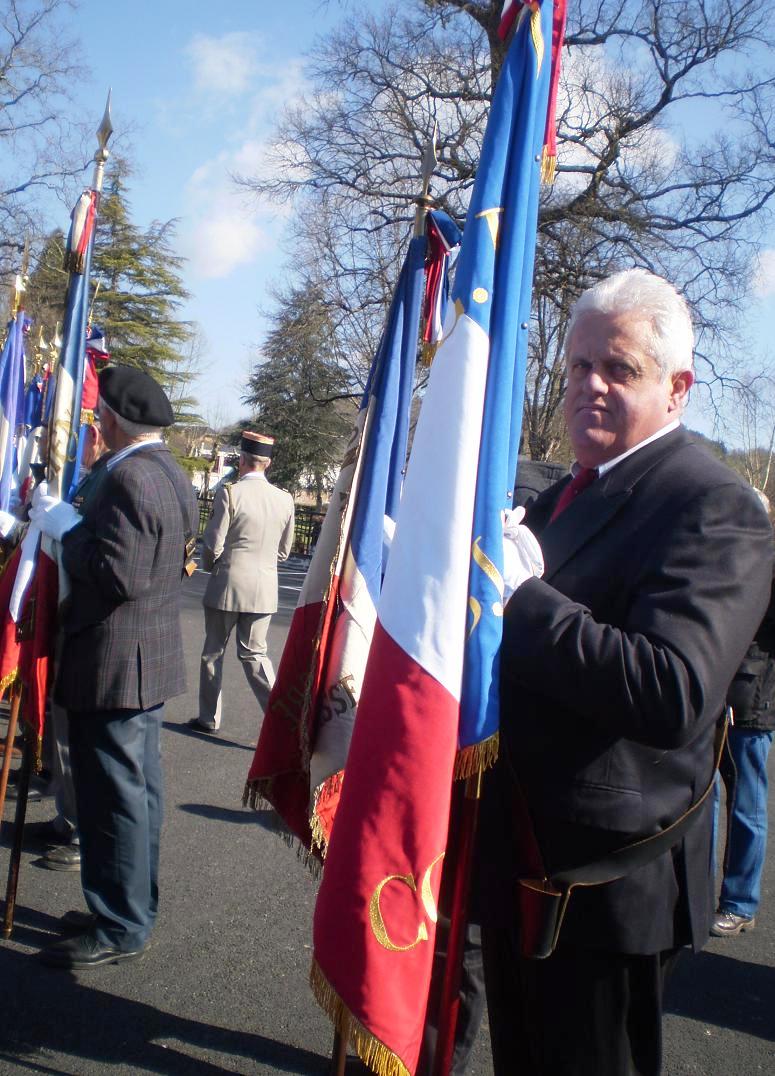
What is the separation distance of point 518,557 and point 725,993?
2769mm

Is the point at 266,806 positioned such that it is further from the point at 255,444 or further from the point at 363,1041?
the point at 255,444

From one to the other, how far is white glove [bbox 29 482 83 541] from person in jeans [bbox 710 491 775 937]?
2890 mm

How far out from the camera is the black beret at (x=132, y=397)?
3.56m

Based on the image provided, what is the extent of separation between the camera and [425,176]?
2715mm

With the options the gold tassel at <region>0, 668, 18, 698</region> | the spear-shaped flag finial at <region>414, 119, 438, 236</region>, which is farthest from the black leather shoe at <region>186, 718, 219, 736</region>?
the spear-shaped flag finial at <region>414, 119, 438, 236</region>

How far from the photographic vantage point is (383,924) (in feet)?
5.92

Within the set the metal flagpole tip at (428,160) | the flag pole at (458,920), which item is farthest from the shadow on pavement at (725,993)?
the metal flagpole tip at (428,160)

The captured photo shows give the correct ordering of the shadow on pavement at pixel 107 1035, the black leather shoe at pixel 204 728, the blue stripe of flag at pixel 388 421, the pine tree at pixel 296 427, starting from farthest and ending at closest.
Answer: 1. the pine tree at pixel 296 427
2. the black leather shoe at pixel 204 728
3. the shadow on pavement at pixel 107 1035
4. the blue stripe of flag at pixel 388 421

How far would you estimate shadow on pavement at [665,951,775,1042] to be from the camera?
11.5 ft

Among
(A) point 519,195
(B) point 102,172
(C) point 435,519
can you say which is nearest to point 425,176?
(A) point 519,195

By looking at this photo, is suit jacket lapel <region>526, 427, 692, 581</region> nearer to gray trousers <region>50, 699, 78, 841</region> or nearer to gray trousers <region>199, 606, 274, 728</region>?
gray trousers <region>50, 699, 78, 841</region>

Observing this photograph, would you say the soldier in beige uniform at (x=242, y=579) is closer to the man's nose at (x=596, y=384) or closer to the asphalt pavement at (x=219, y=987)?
the asphalt pavement at (x=219, y=987)

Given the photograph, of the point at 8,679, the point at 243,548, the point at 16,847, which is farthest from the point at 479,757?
the point at 243,548

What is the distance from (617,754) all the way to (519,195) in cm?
119
